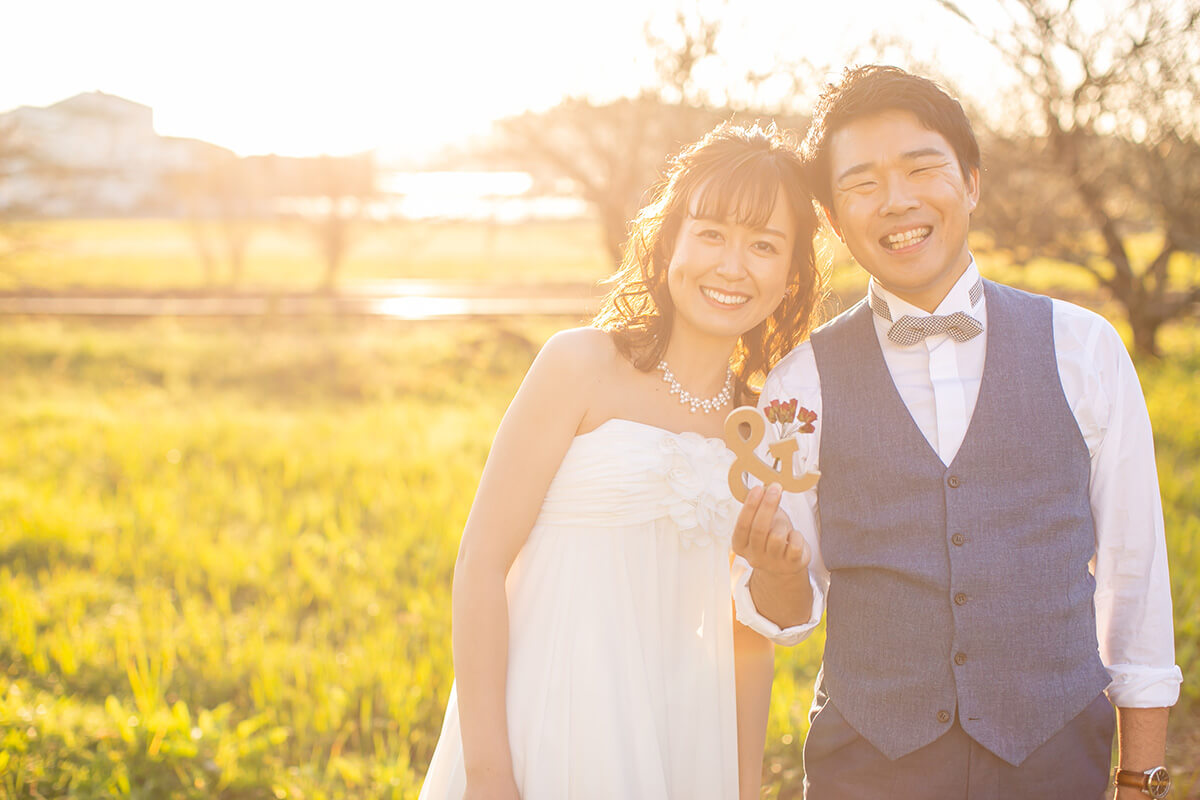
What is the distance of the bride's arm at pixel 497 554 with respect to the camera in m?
1.96

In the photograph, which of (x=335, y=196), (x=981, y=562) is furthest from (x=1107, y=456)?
(x=335, y=196)

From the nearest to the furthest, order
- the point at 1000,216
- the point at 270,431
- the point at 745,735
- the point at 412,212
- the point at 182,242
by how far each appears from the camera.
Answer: the point at 745,735 < the point at 270,431 < the point at 1000,216 < the point at 412,212 < the point at 182,242

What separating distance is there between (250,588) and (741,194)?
12.5ft

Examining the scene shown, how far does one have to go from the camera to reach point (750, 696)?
86.0 inches

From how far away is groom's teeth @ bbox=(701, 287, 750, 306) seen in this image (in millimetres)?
2010

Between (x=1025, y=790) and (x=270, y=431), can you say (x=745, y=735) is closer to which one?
(x=1025, y=790)

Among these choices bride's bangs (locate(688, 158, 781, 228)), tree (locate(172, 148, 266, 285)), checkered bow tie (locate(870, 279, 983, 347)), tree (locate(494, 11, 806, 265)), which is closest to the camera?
checkered bow tie (locate(870, 279, 983, 347))

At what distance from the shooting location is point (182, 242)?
40938 mm

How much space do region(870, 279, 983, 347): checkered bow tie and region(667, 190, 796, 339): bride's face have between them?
0.89 feet

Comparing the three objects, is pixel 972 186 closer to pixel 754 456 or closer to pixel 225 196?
pixel 754 456

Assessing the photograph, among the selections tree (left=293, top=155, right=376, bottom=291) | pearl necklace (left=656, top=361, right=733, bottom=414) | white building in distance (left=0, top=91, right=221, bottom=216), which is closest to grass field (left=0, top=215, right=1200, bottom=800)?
pearl necklace (left=656, top=361, right=733, bottom=414)

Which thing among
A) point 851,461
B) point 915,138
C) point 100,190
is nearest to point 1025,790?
point 851,461

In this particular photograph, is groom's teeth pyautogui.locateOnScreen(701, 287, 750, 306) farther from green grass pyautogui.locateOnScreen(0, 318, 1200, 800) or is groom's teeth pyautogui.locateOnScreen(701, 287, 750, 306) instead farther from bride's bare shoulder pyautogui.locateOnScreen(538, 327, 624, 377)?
green grass pyautogui.locateOnScreen(0, 318, 1200, 800)

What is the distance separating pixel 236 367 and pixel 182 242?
33138 mm
